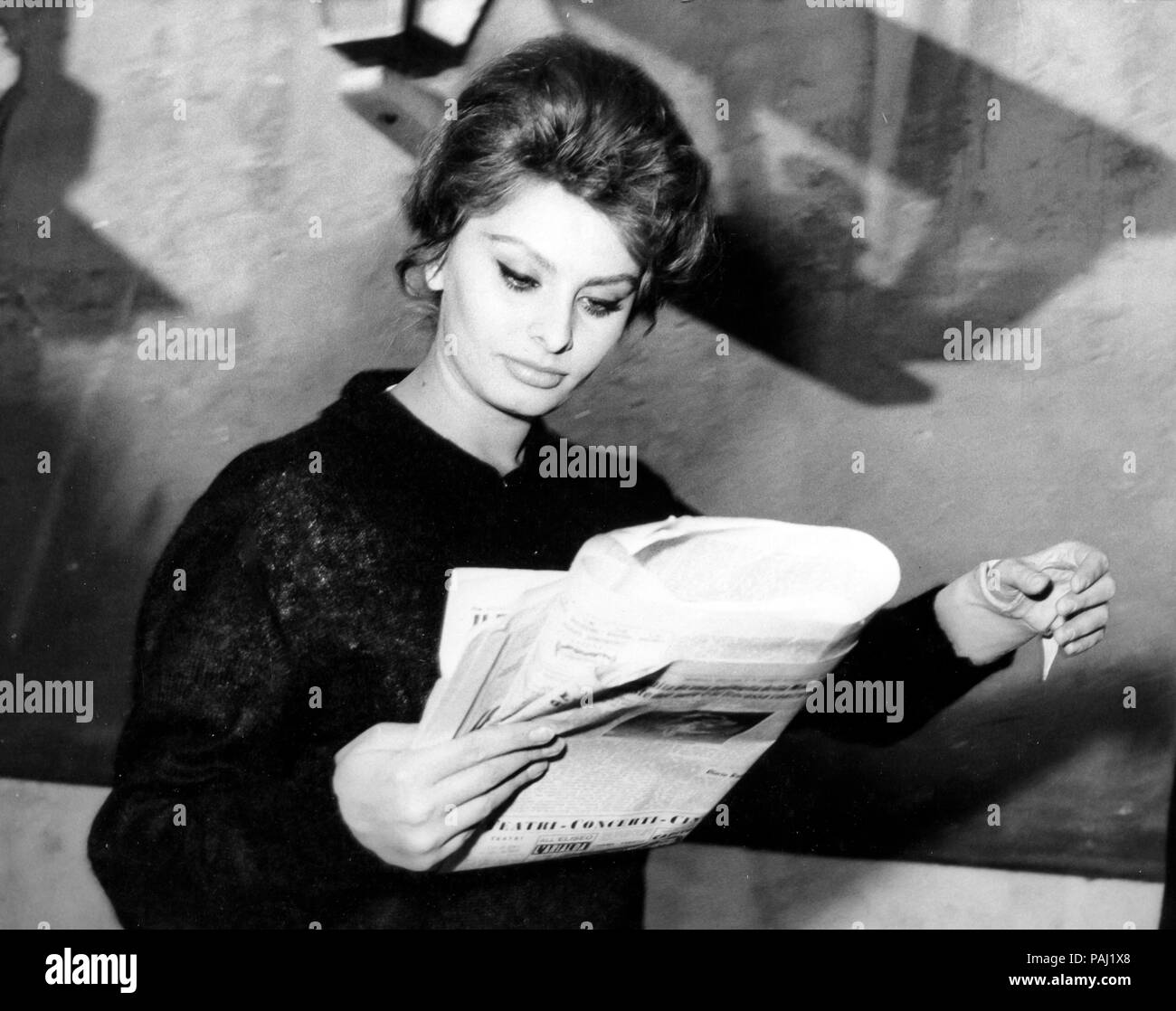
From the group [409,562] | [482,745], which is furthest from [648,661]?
[409,562]

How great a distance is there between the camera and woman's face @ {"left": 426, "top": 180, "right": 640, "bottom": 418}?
3.25 feet

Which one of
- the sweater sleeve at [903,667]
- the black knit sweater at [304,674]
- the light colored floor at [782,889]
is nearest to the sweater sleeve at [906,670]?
the sweater sleeve at [903,667]

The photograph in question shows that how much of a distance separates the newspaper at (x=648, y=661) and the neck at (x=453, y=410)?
0.37 feet

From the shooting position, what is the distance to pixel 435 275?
107 cm

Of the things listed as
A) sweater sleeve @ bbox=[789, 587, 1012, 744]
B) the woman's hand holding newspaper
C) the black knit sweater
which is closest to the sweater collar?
the black knit sweater

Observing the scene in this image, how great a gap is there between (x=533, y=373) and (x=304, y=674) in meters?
0.32

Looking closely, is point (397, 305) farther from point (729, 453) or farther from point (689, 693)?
point (689, 693)

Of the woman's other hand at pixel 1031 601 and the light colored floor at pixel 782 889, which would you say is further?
the light colored floor at pixel 782 889

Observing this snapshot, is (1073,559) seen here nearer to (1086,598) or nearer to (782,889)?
(1086,598)

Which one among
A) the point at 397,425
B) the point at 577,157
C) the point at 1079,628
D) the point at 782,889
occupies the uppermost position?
the point at 577,157

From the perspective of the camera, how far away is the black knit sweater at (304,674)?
3.16ft

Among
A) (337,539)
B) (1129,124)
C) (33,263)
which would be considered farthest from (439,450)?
(1129,124)

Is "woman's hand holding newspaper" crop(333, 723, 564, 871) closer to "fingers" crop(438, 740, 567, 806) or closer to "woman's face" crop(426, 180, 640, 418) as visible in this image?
"fingers" crop(438, 740, 567, 806)

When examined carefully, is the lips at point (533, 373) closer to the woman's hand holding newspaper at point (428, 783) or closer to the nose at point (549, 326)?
the nose at point (549, 326)
